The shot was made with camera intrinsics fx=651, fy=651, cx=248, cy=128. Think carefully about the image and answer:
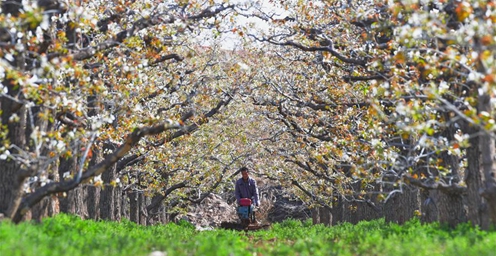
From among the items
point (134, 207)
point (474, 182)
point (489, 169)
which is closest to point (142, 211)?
point (134, 207)

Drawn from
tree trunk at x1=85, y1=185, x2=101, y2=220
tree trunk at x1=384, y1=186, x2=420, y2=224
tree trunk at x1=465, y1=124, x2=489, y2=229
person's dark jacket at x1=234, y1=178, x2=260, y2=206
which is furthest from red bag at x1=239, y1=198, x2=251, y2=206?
tree trunk at x1=465, y1=124, x2=489, y2=229

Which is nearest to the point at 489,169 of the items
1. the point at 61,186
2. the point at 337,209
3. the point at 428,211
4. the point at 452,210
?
the point at 452,210

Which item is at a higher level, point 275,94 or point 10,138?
point 275,94

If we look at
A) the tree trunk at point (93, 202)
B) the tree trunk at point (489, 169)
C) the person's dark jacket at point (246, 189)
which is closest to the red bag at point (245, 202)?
the person's dark jacket at point (246, 189)

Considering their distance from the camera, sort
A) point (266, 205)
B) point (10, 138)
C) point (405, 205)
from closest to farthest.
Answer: point (10, 138) → point (405, 205) → point (266, 205)

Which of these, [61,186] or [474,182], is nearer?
[61,186]

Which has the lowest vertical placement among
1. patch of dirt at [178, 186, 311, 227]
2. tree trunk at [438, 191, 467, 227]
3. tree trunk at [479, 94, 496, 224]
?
tree trunk at [438, 191, 467, 227]

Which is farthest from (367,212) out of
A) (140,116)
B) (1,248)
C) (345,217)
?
(1,248)

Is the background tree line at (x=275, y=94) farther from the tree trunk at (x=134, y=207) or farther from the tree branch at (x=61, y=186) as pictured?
the tree trunk at (x=134, y=207)

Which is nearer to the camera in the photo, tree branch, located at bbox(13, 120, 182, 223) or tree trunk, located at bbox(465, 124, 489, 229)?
tree branch, located at bbox(13, 120, 182, 223)

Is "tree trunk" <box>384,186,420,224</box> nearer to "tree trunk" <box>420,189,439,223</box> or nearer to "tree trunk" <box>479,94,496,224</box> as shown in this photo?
"tree trunk" <box>420,189,439,223</box>

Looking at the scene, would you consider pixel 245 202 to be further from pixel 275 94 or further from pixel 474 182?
pixel 474 182

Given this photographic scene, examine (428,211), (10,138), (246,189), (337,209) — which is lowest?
(428,211)

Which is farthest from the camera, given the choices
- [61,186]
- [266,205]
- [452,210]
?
[266,205]
